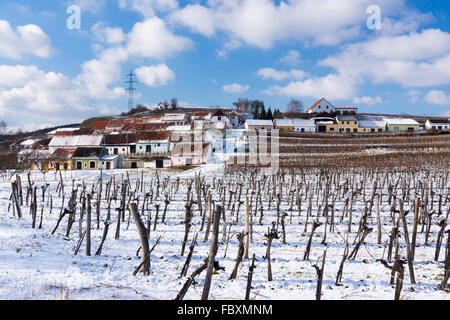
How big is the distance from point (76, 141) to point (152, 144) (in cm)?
1232

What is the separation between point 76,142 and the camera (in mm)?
48438

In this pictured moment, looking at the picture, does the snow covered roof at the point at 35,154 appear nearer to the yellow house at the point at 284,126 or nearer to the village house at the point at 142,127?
the village house at the point at 142,127

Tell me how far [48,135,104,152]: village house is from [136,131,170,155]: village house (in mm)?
6300

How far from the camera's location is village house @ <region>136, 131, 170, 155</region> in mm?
49219

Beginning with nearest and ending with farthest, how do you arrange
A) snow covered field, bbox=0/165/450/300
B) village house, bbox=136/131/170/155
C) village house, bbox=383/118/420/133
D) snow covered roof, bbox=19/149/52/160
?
snow covered field, bbox=0/165/450/300, snow covered roof, bbox=19/149/52/160, village house, bbox=136/131/170/155, village house, bbox=383/118/420/133

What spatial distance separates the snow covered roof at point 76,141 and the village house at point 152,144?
6349 mm

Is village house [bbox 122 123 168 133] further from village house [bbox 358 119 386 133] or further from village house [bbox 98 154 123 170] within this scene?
village house [bbox 358 119 386 133]

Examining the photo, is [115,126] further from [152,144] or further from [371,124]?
[371,124]

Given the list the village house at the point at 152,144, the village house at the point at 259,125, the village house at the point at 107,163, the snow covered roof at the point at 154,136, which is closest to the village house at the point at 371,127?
Result: the village house at the point at 259,125

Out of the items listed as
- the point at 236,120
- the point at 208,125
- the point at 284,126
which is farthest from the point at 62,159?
the point at 236,120

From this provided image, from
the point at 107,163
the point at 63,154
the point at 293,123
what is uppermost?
the point at 293,123

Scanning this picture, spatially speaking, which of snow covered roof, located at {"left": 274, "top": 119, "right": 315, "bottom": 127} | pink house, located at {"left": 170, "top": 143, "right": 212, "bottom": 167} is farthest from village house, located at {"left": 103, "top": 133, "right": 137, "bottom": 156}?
snow covered roof, located at {"left": 274, "top": 119, "right": 315, "bottom": 127}
